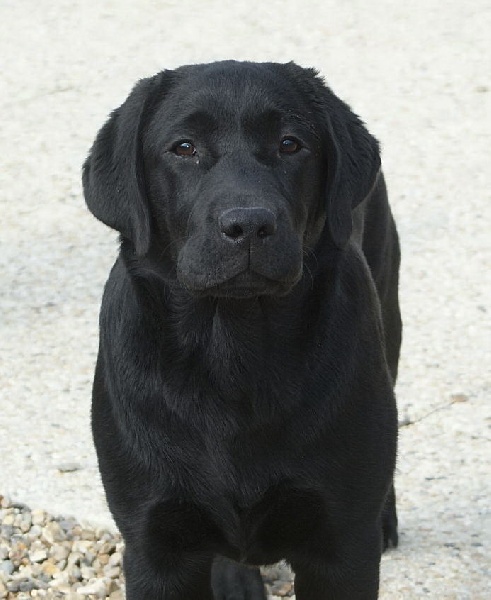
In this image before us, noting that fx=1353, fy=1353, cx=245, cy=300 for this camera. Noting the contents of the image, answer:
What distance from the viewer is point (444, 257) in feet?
21.9

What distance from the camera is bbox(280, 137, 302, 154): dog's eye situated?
137 inches

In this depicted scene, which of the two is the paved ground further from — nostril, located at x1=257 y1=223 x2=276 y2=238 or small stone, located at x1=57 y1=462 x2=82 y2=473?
nostril, located at x1=257 y1=223 x2=276 y2=238

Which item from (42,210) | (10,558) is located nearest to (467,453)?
(10,558)

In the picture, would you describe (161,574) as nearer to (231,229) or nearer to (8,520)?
(231,229)

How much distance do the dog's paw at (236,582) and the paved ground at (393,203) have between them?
A: 0.42 metres

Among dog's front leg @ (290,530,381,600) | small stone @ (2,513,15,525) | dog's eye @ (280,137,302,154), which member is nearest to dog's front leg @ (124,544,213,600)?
dog's front leg @ (290,530,381,600)

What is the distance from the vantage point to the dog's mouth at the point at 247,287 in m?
3.21

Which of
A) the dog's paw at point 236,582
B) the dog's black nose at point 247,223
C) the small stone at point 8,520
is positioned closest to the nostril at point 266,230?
the dog's black nose at point 247,223

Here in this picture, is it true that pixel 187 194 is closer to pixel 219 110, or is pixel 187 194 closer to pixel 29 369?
pixel 219 110

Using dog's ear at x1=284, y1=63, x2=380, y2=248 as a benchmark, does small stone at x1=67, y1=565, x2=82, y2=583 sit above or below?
below

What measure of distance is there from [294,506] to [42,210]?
4215 mm

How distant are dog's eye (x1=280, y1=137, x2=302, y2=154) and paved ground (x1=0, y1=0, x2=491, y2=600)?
1.59m

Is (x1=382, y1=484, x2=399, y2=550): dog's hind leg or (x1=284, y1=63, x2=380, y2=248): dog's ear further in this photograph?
(x1=382, y1=484, x2=399, y2=550): dog's hind leg

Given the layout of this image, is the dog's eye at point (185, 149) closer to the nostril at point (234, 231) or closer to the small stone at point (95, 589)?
the nostril at point (234, 231)
